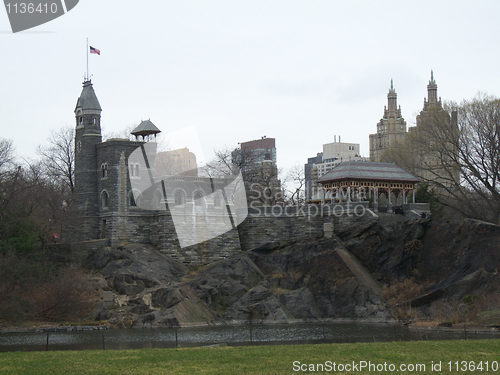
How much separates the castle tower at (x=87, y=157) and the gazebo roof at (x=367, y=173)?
18.1 m

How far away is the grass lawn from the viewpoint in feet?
62.8

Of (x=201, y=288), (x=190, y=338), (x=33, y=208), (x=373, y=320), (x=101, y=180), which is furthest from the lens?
(x=101, y=180)

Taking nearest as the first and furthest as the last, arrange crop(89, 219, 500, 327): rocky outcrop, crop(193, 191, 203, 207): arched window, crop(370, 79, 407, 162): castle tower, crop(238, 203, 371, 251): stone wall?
crop(89, 219, 500, 327): rocky outcrop → crop(193, 191, 203, 207): arched window → crop(238, 203, 371, 251): stone wall → crop(370, 79, 407, 162): castle tower

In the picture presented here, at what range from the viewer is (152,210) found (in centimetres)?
4916

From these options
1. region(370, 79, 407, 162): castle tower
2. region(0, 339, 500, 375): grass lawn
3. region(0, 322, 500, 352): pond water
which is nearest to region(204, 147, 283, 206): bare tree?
region(0, 322, 500, 352): pond water

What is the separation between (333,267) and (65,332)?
1767 cm

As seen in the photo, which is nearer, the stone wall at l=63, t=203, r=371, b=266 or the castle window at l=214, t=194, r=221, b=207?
the stone wall at l=63, t=203, r=371, b=266

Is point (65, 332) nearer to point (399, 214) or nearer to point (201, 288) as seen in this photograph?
point (201, 288)

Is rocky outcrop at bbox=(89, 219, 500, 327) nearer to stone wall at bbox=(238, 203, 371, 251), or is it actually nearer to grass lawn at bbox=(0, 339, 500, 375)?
stone wall at bbox=(238, 203, 371, 251)

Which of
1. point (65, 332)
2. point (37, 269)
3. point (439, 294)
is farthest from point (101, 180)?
point (439, 294)

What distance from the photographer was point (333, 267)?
141 feet

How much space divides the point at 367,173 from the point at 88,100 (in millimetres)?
22629

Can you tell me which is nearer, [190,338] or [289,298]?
[190,338]

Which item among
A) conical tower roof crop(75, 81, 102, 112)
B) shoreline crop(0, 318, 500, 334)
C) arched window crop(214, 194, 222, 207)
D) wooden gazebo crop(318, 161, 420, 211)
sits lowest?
shoreline crop(0, 318, 500, 334)
